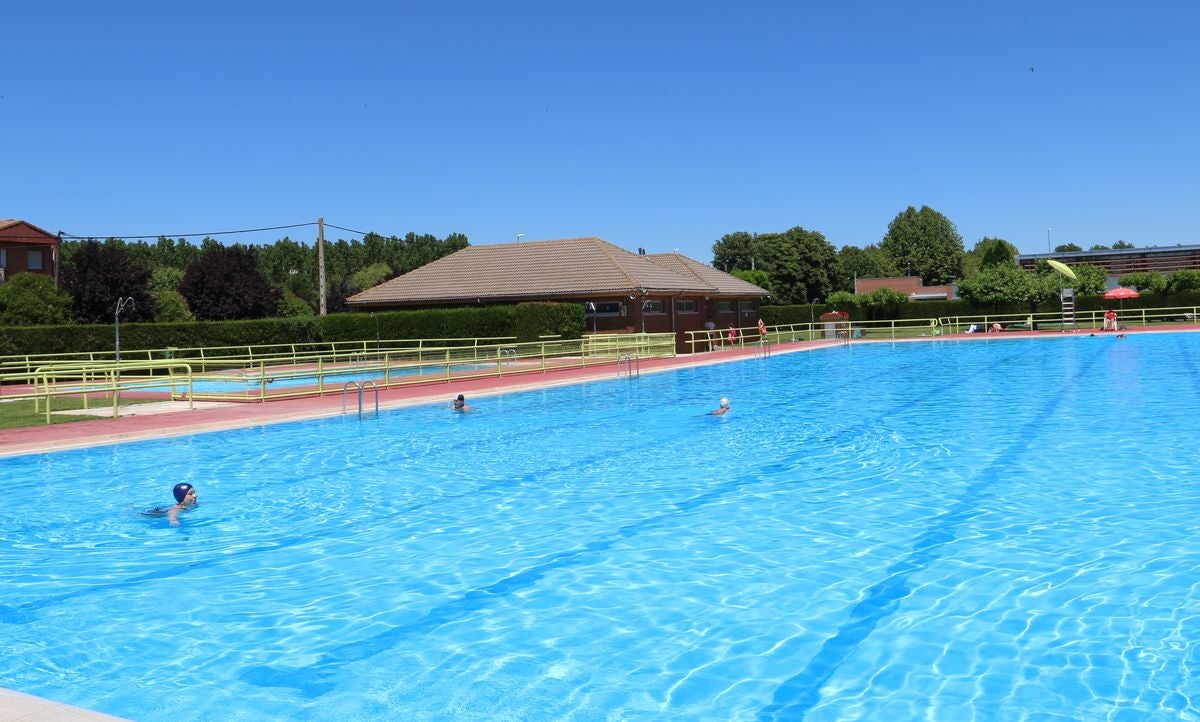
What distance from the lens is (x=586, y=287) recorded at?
4888 centimetres

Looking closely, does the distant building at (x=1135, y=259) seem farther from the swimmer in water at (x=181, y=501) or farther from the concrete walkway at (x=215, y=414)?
the swimmer in water at (x=181, y=501)

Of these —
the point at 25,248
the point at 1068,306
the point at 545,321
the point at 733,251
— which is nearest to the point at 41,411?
the point at 545,321

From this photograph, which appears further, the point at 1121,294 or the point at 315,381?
the point at 1121,294

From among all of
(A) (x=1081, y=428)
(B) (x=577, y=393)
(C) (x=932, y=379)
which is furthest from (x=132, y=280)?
(A) (x=1081, y=428)

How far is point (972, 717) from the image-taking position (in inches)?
223

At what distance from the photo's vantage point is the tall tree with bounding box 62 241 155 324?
170 ft

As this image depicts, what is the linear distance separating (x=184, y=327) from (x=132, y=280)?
13.4 metres

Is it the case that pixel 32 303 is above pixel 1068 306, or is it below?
above

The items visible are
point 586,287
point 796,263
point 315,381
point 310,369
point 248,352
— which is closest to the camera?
point 310,369

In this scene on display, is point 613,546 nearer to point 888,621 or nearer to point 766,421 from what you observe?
point 888,621

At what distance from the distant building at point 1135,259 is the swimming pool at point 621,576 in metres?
67.7

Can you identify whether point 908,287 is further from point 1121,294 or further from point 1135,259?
point 1121,294

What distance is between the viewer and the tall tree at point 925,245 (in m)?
143

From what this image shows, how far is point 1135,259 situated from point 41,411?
81.3 meters
